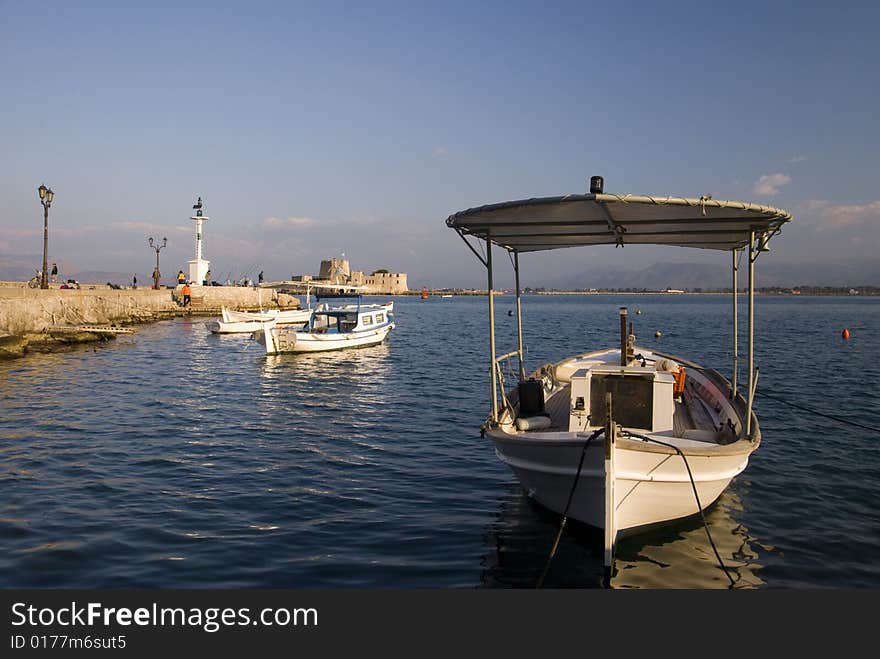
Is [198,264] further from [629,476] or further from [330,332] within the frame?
[629,476]

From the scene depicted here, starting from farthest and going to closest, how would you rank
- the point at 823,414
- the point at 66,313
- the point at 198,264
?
the point at 198,264 → the point at 66,313 → the point at 823,414

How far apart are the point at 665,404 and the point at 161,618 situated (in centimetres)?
757

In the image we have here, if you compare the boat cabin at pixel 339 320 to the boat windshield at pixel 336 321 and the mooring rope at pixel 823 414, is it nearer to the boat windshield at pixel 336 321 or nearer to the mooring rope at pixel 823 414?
the boat windshield at pixel 336 321

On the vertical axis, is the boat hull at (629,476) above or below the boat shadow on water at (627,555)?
above

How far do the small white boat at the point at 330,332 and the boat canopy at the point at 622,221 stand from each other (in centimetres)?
2326

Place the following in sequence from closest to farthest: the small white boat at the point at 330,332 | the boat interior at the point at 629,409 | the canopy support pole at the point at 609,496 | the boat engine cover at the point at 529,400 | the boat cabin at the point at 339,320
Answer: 1. the canopy support pole at the point at 609,496
2. the boat interior at the point at 629,409
3. the boat engine cover at the point at 529,400
4. the small white boat at the point at 330,332
5. the boat cabin at the point at 339,320

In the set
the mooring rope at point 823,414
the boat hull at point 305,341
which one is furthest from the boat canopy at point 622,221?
the boat hull at point 305,341

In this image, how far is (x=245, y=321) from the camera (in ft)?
158

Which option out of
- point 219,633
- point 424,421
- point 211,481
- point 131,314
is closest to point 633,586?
point 219,633

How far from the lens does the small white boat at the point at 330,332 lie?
34.1 meters

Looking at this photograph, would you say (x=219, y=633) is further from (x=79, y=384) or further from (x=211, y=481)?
(x=79, y=384)

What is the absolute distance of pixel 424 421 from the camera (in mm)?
18469

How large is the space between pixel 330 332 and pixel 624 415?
29.0 meters

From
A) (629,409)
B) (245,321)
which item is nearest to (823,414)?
(629,409)
